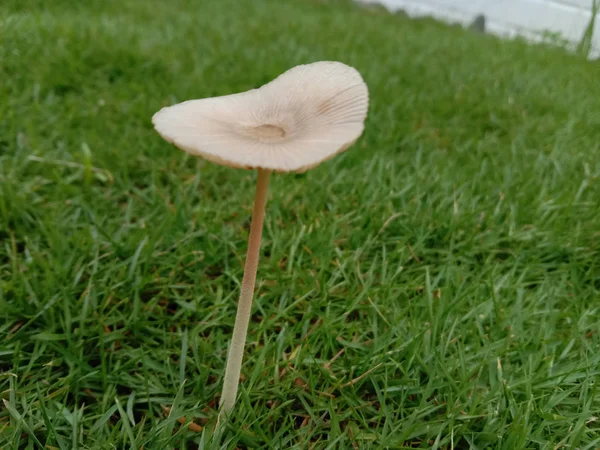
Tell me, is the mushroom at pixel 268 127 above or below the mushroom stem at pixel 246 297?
above

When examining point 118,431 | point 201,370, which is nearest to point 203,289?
point 201,370

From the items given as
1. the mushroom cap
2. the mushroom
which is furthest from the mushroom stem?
the mushroom cap

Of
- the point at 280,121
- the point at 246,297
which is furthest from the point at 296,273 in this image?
the point at 280,121

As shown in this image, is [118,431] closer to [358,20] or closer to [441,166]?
[441,166]

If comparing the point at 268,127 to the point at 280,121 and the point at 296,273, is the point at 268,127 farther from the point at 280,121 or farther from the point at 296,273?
the point at 296,273

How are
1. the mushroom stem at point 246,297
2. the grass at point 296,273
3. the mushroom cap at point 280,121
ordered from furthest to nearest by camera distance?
the grass at point 296,273, the mushroom stem at point 246,297, the mushroom cap at point 280,121

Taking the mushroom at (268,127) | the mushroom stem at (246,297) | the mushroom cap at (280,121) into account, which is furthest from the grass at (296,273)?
the mushroom cap at (280,121)

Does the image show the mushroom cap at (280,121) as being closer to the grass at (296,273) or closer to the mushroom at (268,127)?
the mushroom at (268,127)
